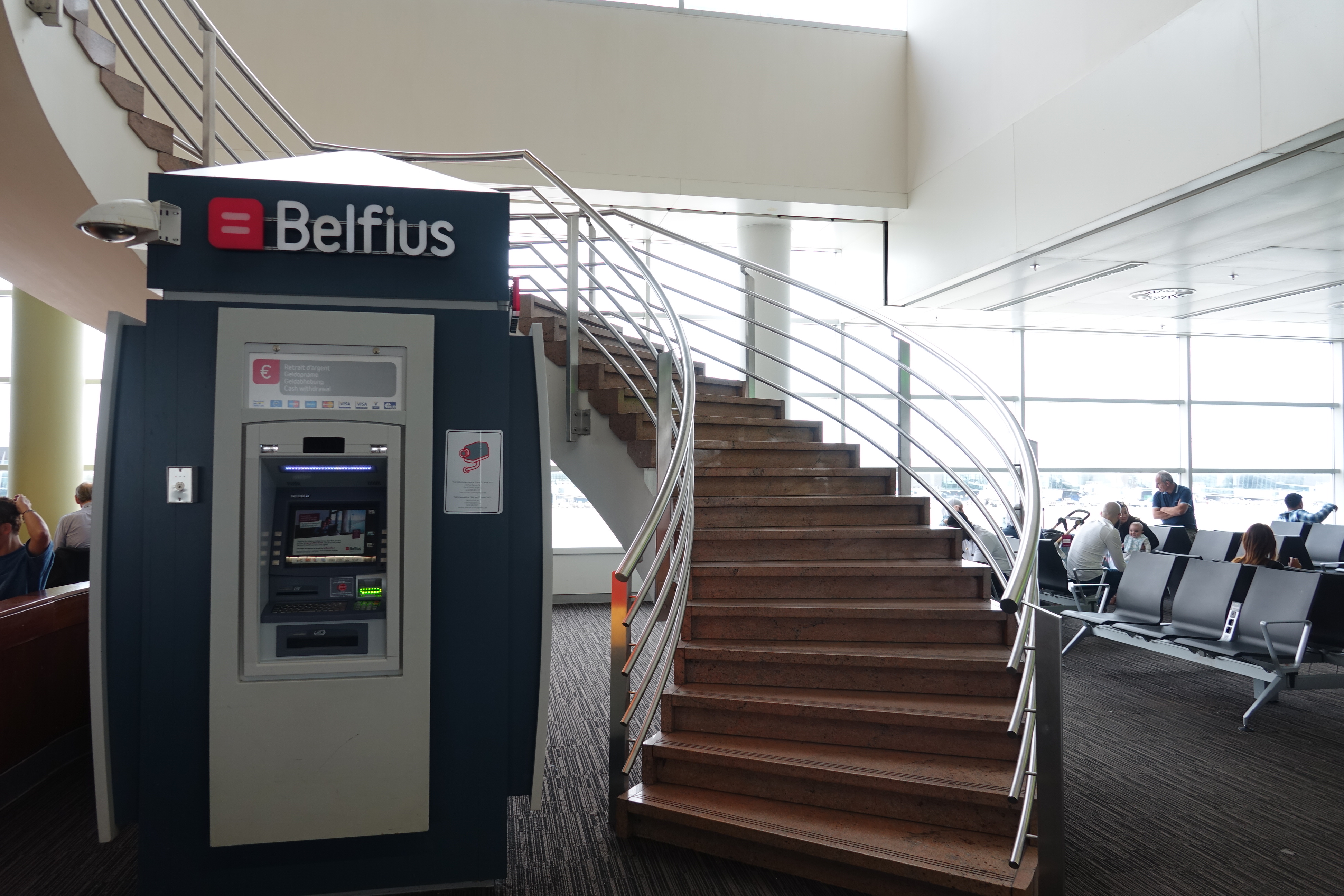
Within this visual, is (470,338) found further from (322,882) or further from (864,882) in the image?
(864,882)

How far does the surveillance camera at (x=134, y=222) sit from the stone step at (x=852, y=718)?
2.24m

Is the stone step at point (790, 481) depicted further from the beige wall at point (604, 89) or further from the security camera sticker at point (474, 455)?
the beige wall at point (604, 89)

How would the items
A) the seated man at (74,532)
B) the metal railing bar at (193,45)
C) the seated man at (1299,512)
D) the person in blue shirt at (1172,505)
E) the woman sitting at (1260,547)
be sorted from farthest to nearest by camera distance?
the seated man at (1299,512) < the person in blue shirt at (1172,505) < the woman sitting at (1260,547) < the seated man at (74,532) < the metal railing bar at (193,45)

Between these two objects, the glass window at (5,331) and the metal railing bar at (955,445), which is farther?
the glass window at (5,331)

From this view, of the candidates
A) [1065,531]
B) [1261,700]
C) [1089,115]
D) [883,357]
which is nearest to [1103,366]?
[1065,531]

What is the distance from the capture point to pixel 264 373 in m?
2.41

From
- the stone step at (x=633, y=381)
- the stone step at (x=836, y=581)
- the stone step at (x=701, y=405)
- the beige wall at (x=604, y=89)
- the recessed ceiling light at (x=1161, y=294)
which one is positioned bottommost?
the stone step at (x=836, y=581)

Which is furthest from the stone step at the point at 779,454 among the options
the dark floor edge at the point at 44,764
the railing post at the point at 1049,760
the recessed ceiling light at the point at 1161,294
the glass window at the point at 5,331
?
the glass window at the point at 5,331

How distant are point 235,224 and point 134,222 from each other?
255 mm

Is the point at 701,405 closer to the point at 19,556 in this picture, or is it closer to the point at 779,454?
the point at 779,454

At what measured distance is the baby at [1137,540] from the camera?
24.5ft

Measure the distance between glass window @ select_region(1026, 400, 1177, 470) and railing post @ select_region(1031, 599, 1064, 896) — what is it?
8693mm

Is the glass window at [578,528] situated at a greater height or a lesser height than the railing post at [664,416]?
lesser

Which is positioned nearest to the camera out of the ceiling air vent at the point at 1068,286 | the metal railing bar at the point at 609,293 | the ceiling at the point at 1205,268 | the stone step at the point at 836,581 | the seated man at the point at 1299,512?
the stone step at the point at 836,581
